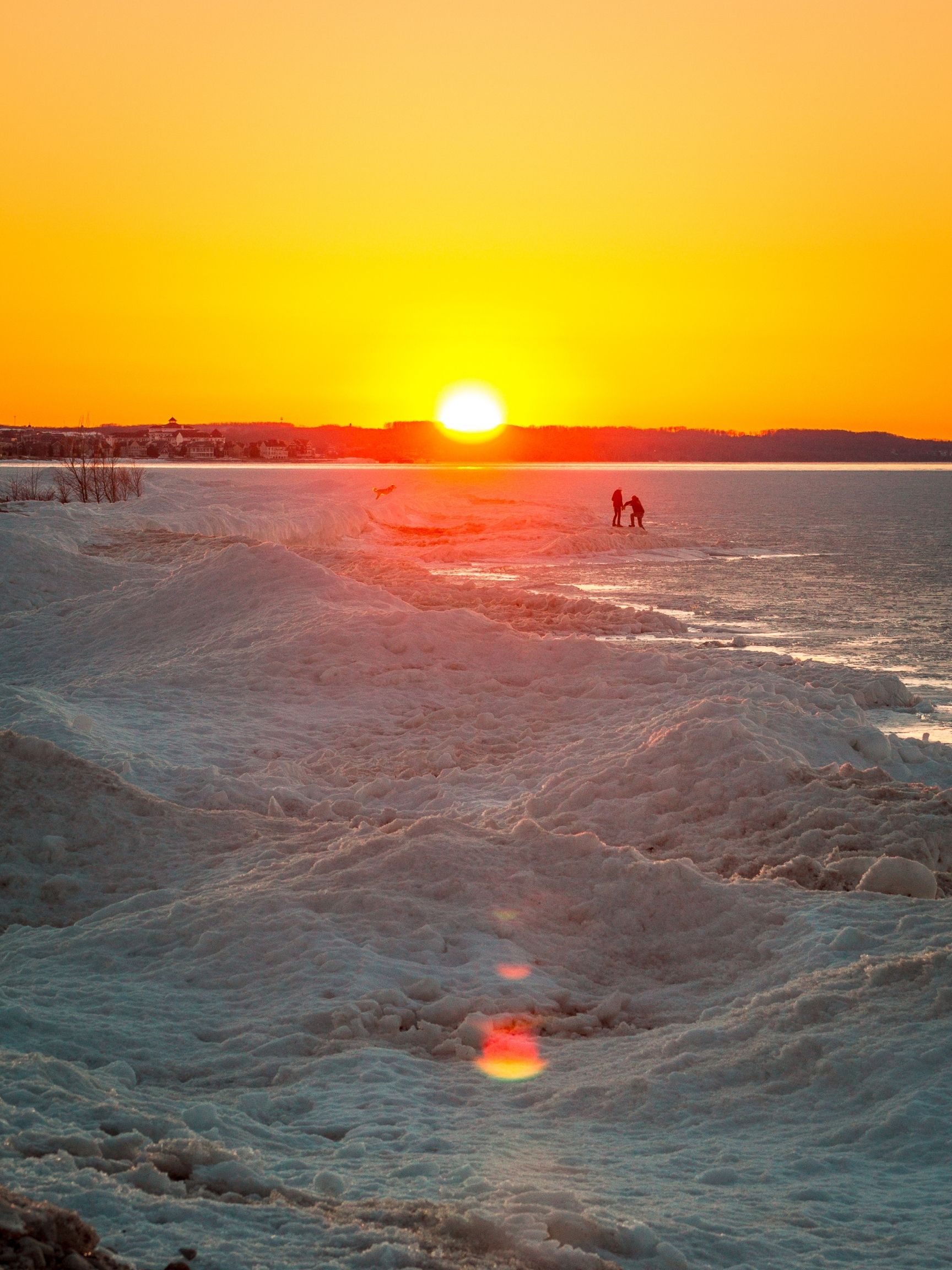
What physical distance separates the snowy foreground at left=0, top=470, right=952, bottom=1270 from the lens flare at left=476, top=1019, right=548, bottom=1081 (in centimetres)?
4

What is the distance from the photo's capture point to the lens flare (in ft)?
14.0

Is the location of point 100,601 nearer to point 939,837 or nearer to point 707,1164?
point 939,837

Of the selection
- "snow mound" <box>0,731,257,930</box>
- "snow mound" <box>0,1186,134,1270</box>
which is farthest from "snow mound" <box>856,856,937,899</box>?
"snow mound" <box>0,1186,134,1270</box>

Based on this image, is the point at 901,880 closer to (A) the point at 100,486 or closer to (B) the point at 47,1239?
(B) the point at 47,1239

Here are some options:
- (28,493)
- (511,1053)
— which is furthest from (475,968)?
(28,493)

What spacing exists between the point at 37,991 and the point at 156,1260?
2.55m

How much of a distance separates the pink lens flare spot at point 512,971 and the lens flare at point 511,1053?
0.34 m

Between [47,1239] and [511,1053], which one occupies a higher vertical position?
[47,1239]

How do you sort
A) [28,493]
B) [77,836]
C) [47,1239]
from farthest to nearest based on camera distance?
1. [28,493]
2. [77,836]
3. [47,1239]

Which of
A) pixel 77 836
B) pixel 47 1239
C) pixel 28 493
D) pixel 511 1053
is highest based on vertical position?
pixel 28 493

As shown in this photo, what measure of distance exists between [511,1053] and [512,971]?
62 cm

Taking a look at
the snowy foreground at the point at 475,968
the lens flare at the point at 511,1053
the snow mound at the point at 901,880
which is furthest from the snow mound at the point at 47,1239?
the snow mound at the point at 901,880

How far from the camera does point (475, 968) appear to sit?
16.5 feet

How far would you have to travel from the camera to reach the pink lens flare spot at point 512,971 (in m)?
4.99
